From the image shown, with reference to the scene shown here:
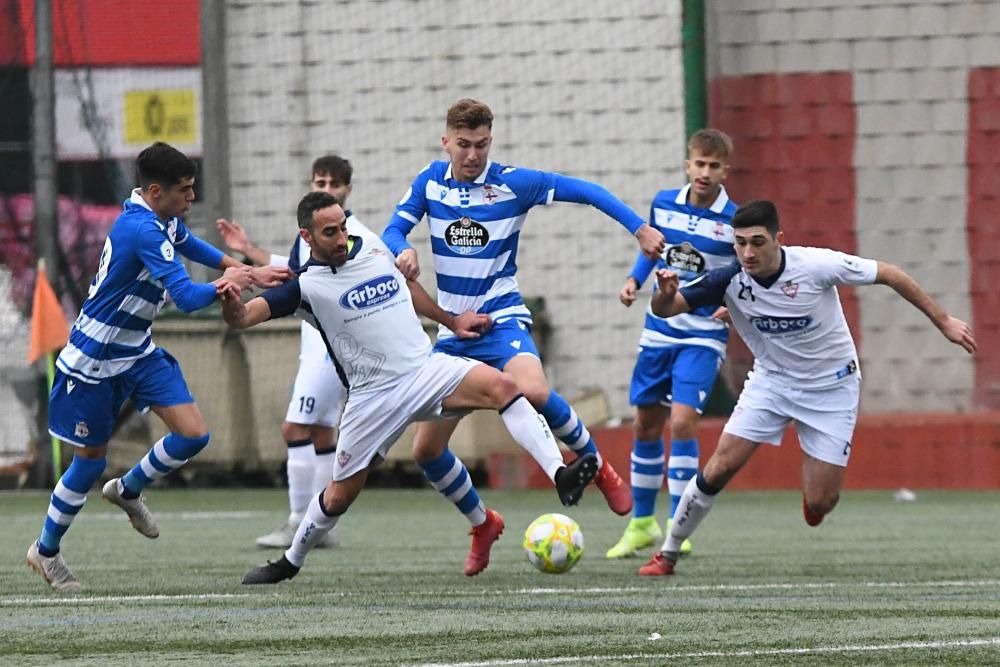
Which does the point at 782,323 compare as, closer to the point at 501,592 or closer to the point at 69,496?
the point at 501,592

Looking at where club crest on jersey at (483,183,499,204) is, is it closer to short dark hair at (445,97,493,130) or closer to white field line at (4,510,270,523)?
short dark hair at (445,97,493,130)

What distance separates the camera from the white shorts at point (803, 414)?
848 cm

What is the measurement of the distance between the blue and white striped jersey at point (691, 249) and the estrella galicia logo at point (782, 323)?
1388 millimetres

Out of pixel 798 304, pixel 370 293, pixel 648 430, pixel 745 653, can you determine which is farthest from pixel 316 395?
pixel 745 653

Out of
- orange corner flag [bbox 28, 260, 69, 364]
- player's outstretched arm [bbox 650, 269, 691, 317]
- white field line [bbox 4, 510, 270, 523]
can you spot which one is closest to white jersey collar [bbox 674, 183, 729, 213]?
player's outstretched arm [bbox 650, 269, 691, 317]

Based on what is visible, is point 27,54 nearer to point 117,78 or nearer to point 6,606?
point 117,78

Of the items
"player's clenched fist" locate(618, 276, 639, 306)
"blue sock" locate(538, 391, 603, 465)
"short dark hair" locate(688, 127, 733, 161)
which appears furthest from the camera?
"short dark hair" locate(688, 127, 733, 161)

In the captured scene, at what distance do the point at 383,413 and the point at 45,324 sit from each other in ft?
26.8

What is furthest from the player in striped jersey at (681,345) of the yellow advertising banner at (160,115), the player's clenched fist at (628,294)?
the yellow advertising banner at (160,115)

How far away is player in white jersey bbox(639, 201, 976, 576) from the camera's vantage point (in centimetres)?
805

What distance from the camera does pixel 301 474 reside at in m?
10.6

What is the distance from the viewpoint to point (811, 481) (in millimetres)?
8641

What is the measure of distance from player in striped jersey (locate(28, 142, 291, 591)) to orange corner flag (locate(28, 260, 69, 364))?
277 inches

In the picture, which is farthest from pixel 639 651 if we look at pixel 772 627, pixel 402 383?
pixel 402 383
